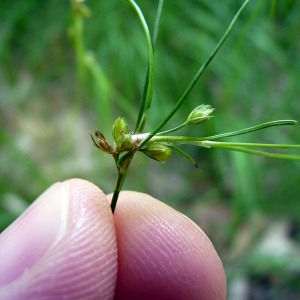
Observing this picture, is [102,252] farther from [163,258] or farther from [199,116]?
[199,116]

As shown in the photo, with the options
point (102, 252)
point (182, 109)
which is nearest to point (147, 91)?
point (102, 252)

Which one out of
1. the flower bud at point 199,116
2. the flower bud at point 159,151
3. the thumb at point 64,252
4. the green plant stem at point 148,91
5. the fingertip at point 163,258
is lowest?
the fingertip at point 163,258

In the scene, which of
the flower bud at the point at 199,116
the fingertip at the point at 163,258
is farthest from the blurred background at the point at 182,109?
the flower bud at the point at 199,116

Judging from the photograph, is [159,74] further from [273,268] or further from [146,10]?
[273,268]

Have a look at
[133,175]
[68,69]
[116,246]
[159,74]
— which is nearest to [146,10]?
[159,74]

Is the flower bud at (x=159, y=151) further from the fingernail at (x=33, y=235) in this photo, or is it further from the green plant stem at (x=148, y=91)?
the fingernail at (x=33, y=235)
